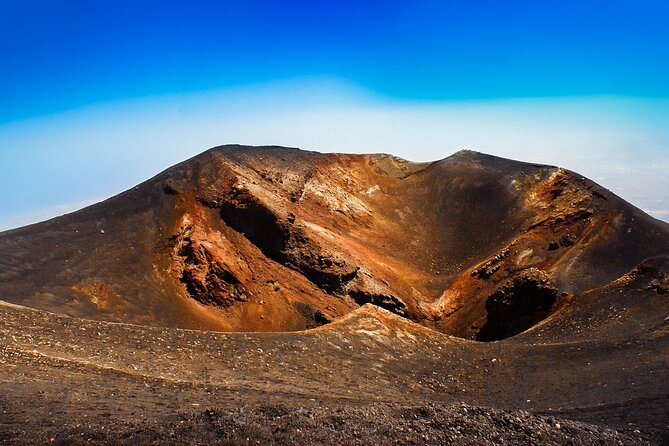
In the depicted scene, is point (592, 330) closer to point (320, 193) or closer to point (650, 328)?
point (650, 328)

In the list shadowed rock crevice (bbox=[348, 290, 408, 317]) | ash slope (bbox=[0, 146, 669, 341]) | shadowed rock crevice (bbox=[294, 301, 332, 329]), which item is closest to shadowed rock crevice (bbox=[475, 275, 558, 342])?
ash slope (bbox=[0, 146, 669, 341])

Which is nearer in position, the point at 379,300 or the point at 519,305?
the point at 519,305

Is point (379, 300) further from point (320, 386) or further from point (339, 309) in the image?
point (320, 386)

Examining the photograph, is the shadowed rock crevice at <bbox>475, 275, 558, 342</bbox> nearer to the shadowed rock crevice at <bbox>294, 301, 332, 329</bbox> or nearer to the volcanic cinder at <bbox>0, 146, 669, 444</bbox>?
the volcanic cinder at <bbox>0, 146, 669, 444</bbox>

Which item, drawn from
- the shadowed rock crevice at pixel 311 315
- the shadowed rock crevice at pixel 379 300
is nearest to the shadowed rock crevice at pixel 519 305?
the shadowed rock crevice at pixel 379 300

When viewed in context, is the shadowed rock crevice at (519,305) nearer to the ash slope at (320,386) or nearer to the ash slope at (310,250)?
the ash slope at (310,250)

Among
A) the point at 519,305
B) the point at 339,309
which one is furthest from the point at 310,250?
the point at 519,305
